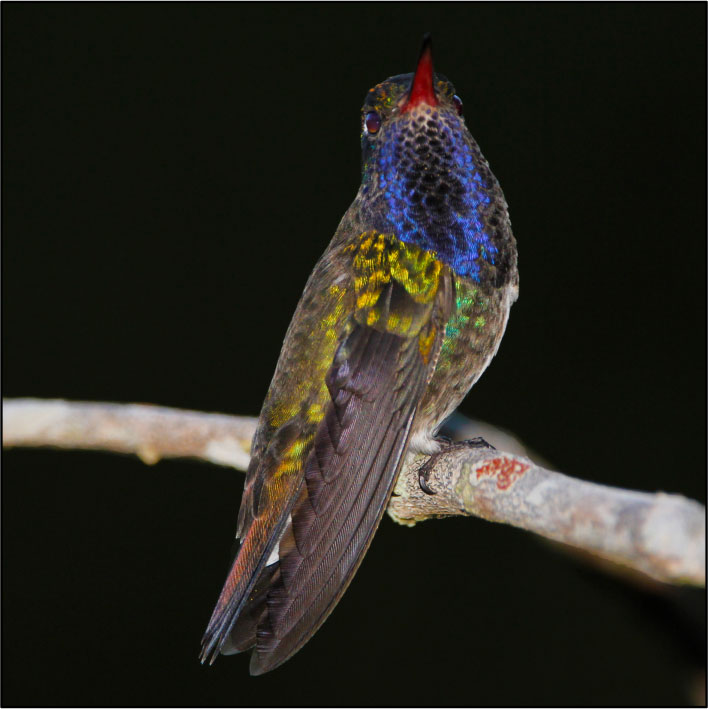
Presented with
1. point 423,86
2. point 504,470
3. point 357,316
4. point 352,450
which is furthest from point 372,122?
point 504,470

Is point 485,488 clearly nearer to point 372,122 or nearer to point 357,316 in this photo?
point 357,316

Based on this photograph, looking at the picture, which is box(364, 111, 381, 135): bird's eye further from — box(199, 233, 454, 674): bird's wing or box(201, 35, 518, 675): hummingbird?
box(199, 233, 454, 674): bird's wing

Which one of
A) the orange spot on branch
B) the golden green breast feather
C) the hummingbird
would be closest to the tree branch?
the orange spot on branch

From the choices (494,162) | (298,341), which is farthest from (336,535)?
(494,162)

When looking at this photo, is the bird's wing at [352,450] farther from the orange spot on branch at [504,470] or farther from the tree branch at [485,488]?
the orange spot on branch at [504,470]

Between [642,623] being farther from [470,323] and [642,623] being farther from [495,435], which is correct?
[470,323]

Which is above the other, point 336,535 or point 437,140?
point 437,140

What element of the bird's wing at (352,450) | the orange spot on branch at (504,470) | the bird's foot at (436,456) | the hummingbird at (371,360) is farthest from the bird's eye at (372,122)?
the orange spot on branch at (504,470)
